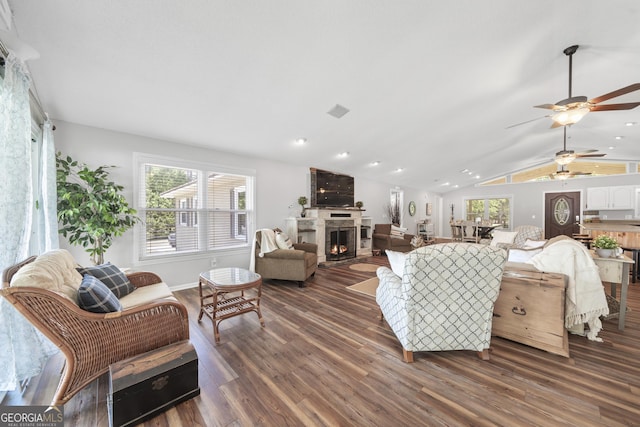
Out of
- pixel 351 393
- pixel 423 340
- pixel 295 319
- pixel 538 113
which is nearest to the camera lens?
pixel 351 393

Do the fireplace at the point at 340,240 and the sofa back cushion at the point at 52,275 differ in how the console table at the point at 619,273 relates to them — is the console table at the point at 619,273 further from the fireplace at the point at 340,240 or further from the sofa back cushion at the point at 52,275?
the sofa back cushion at the point at 52,275

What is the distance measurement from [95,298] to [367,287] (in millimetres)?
3338

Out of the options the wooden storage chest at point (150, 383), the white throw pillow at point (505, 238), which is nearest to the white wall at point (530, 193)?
the white throw pillow at point (505, 238)

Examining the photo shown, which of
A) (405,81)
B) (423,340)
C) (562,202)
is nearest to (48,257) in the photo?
(423,340)

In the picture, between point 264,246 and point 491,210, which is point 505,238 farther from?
point 491,210

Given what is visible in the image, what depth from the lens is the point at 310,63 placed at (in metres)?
2.35

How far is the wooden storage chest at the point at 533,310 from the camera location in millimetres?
2010

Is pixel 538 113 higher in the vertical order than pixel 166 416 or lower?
higher

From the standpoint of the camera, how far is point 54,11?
5.31 ft

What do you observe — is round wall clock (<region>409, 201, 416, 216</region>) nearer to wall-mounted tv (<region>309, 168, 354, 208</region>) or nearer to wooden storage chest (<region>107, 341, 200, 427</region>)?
wall-mounted tv (<region>309, 168, 354, 208</region>)

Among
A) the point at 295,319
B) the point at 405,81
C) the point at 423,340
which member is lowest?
the point at 295,319

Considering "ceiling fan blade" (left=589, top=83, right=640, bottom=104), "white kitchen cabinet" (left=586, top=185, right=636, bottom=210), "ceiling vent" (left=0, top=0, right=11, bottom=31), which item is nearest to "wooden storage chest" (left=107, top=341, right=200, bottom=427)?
"ceiling vent" (left=0, top=0, right=11, bottom=31)

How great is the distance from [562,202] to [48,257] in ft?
41.0

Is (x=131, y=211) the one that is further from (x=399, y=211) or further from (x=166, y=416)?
(x=399, y=211)
